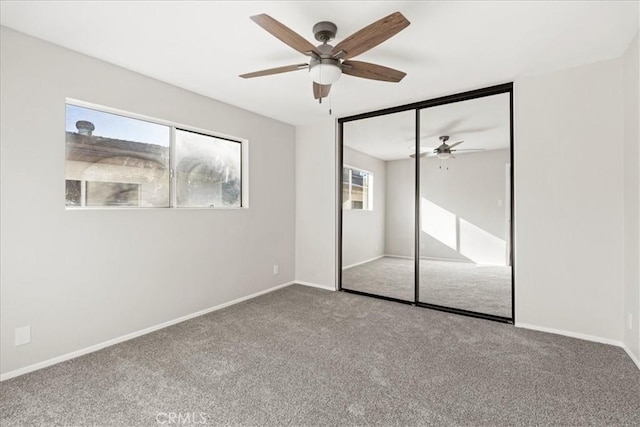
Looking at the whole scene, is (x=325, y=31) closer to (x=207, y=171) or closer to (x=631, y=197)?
(x=207, y=171)

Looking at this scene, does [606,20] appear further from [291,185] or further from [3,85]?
[3,85]

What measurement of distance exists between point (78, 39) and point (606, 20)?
3.78 meters

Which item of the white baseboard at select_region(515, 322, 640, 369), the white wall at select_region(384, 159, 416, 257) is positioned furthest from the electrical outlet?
the white baseboard at select_region(515, 322, 640, 369)

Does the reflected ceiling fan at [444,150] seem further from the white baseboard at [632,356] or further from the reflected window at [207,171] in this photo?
the reflected window at [207,171]

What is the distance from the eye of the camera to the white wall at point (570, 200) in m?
2.61

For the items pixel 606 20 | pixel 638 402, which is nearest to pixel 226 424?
pixel 638 402

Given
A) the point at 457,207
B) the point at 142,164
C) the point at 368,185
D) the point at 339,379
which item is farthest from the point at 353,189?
the point at 339,379

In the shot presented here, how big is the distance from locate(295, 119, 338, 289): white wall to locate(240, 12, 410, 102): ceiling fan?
1.86 metres

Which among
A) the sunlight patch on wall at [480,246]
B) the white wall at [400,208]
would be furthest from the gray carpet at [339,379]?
the white wall at [400,208]

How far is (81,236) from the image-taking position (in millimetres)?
2479

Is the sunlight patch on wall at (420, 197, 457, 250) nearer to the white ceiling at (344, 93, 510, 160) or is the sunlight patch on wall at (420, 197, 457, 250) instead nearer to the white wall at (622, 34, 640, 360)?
the white ceiling at (344, 93, 510, 160)

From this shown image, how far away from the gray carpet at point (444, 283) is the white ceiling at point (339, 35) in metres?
2.01

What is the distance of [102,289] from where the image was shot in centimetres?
260

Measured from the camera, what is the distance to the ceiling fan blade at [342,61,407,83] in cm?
223
